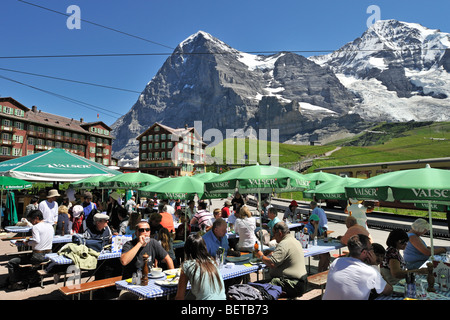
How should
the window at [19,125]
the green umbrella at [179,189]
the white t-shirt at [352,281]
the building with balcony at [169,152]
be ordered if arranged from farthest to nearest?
the building with balcony at [169,152], the window at [19,125], the green umbrella at [179,189], the white t-shirt at [352,281]

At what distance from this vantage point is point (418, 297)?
3807 mm

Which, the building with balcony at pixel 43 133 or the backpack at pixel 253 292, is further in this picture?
the building with balcony at pixel 43 133

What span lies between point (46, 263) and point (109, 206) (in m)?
6.75

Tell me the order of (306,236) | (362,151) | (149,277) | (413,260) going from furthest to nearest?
(362,151) < (306,236) < (413,260) < (149,277)

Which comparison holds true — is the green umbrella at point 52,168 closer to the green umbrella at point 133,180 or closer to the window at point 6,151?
the green umbrella at point 133,180

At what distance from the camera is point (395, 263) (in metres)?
4.59

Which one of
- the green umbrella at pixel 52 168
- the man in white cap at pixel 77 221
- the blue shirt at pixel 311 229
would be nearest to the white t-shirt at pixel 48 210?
the man in white cap at pixel 77 221

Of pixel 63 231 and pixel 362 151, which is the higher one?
pixel 362 151

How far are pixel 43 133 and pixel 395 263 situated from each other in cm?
7477

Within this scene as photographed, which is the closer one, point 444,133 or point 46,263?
point 46,263

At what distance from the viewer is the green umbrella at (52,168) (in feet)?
41.9

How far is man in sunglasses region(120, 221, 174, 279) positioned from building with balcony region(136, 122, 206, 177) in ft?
227
